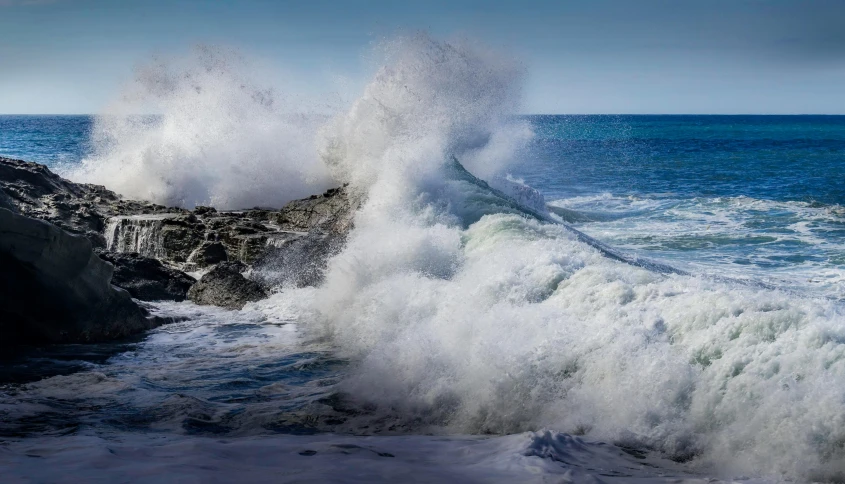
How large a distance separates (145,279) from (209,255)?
1.86 meters

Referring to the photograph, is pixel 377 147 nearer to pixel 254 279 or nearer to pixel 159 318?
→ pixel 254 279

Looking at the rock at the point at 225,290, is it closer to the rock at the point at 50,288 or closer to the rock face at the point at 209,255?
the rock face at the point at 209,255

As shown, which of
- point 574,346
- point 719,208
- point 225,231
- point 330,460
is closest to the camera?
point 330,460

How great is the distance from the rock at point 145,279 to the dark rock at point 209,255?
1.34 m

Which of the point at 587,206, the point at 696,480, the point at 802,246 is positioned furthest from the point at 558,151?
the point at 696,480

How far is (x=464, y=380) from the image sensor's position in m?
6.34

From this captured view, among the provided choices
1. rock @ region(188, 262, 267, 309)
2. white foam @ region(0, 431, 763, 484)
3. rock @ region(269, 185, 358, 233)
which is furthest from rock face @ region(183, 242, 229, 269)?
white foam @ region(0, 431, 763, 484)

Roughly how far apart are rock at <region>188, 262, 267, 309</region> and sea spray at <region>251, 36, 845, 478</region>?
45 cm

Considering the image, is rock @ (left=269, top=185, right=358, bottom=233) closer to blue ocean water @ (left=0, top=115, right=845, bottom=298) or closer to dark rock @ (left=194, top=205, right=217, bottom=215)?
dark rock @ (left=194, top=205, right=217, bottom=215)

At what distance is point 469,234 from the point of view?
35.6 feet

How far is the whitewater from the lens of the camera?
4746 millimetres

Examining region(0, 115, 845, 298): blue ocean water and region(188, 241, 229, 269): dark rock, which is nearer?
region(188, 241, 229, 269): dark rock

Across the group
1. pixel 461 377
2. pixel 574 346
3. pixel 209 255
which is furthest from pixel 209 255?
pixel 574 346

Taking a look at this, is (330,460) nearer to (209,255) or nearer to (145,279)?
(145,279)
